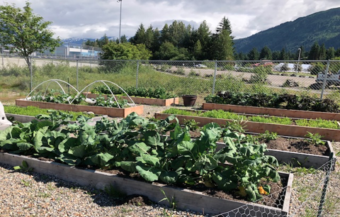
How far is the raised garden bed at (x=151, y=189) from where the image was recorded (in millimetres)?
2979

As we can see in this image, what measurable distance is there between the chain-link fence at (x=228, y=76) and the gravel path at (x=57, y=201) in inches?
311

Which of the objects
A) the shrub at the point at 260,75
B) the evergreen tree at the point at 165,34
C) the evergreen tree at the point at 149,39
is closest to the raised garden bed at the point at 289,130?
the shrub at the point at 260,75

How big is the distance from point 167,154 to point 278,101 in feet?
22.2

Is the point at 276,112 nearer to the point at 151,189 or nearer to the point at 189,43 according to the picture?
the point at 151,189

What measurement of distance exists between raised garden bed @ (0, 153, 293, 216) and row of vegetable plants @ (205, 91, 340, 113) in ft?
18.7

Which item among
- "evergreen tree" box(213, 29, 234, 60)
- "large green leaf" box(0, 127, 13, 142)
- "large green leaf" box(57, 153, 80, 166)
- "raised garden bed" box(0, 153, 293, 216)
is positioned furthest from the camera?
"evergreen tree" box(213, 29, 234, 60)

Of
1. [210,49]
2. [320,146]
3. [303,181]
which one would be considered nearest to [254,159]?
[303,181]

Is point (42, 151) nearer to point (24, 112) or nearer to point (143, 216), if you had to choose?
point (143, 216)

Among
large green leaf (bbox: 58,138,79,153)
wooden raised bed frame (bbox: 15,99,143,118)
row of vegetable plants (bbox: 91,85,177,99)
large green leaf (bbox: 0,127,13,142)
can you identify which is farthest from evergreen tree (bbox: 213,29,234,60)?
large green leaf (bbox: 58,138,79,153)

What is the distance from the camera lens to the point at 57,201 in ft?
10.8

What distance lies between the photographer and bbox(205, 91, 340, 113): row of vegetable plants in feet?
27.4

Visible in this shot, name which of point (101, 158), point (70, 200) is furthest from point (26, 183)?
point (101, 158)

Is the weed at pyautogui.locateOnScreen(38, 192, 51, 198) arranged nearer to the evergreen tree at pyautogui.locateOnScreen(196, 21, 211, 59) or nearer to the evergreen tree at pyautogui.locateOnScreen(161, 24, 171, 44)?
the evergreen tree at pyautogui.locateOnScreen(196, 21, 211, 59)

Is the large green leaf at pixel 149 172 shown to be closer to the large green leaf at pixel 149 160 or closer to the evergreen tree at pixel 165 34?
the large green leaf at pixel 149 160
